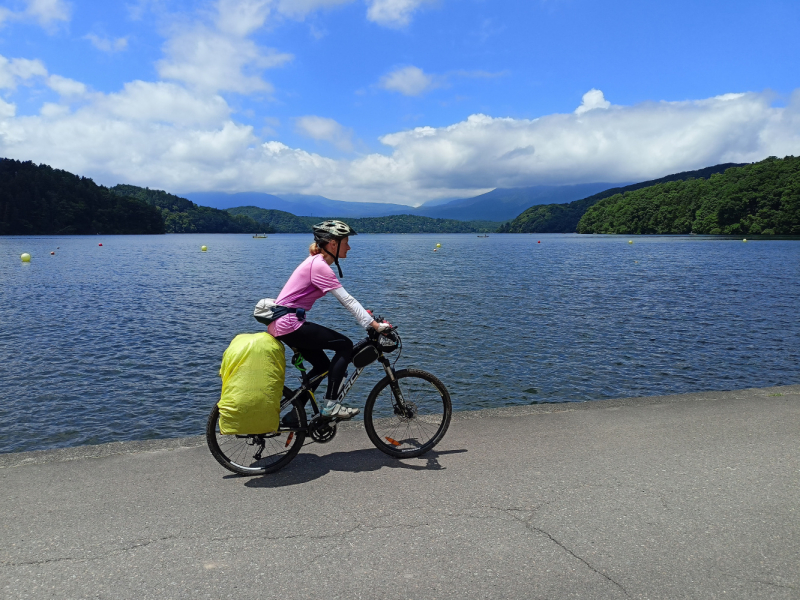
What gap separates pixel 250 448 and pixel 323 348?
4.41ft

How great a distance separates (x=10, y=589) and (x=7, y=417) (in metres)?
8.50

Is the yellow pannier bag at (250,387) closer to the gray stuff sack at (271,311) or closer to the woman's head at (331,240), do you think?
the gray stuff sack at (271,311)

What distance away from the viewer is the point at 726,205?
13012 centimetres

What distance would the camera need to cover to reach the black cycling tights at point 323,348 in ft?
18.4

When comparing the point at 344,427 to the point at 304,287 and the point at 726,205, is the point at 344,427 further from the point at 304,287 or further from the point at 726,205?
the point at 726,205

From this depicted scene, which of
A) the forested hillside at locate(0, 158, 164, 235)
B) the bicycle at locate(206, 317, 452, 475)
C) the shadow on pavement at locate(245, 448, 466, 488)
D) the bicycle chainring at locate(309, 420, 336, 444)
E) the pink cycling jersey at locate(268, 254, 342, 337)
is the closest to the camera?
the shadow on pavement at locate(245, 448, 466, 488)

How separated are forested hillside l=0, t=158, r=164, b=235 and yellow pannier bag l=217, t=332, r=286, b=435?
589 feet

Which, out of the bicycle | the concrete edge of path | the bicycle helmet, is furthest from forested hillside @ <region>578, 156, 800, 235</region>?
the bicycle helmet

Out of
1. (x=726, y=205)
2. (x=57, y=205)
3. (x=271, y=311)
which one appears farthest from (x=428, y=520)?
(x=57, y=205)

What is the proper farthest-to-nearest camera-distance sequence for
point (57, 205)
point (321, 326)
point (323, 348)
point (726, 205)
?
point (57, 205) < point (726, 205) < point (323, 348) < point (321, 326)

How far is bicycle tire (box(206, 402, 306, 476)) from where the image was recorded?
544cm

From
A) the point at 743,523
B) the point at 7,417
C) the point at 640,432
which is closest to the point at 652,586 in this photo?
the point at 743,523

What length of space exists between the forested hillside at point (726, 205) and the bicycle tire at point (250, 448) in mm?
136604

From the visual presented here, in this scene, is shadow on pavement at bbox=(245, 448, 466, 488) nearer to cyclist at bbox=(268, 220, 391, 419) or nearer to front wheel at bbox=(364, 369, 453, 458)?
front wheel at bbox=(364, 369, 453, 458)
